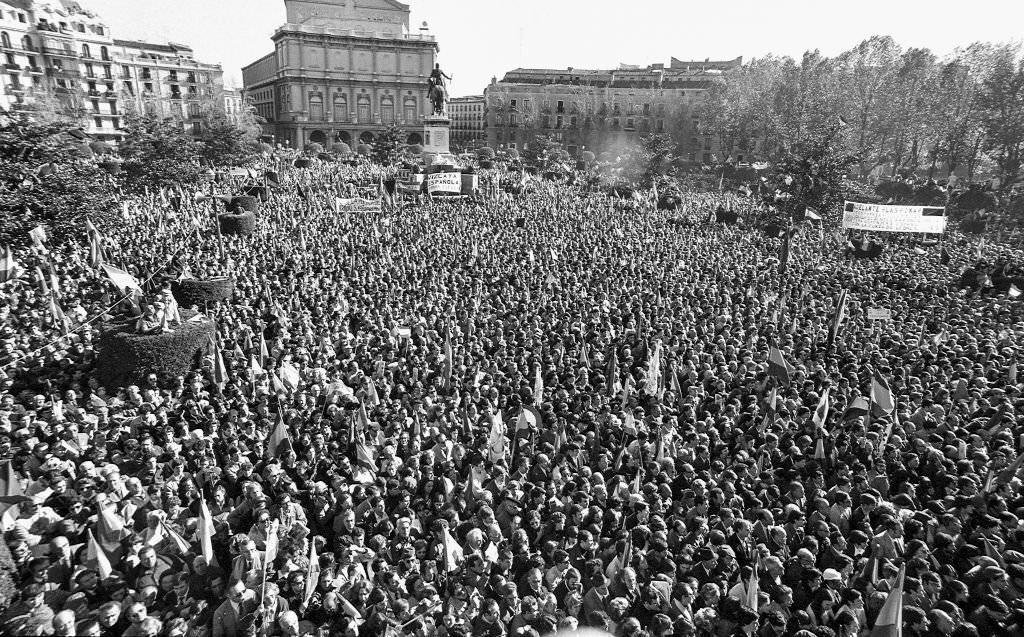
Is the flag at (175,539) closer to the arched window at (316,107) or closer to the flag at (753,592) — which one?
the flag at (753,592)

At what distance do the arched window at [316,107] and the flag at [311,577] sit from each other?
79014mm

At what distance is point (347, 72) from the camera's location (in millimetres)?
76438

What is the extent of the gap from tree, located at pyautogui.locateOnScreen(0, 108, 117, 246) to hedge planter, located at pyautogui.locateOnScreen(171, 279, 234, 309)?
379 centimetres

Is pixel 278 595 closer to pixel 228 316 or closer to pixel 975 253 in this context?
pixel 228 316

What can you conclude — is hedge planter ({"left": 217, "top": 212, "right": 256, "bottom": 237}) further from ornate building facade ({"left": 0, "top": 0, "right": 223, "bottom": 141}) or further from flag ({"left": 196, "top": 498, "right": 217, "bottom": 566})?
ornate building facade ({"left": 0, "top": 0, "right": 223, "bottom": 141})

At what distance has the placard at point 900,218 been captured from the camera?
76.0 feet

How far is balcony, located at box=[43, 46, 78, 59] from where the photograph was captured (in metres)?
59.2

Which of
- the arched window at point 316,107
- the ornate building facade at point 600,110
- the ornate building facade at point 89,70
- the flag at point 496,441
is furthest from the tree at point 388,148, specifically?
the flag at point 496,441

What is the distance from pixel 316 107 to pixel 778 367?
76.9 meters

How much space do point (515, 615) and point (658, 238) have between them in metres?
20.3

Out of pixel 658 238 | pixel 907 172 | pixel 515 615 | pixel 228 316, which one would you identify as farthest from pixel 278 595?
pixel 907 172

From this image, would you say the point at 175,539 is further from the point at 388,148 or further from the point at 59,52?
the point at 59,52

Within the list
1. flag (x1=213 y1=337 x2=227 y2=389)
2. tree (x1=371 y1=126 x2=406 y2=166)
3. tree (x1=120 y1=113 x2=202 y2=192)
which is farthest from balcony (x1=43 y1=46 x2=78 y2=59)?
flag (x1=213 y1=337 x2=227 y2=389)

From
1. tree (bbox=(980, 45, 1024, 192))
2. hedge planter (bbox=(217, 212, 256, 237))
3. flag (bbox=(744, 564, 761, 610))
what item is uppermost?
tree (bbox=(980, 45, 1024, 192))
